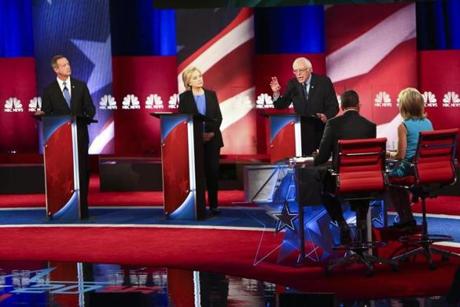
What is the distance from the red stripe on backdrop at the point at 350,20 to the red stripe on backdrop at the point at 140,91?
2025 millimetres

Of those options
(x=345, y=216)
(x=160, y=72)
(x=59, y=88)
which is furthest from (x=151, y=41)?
(x=345, y=216)

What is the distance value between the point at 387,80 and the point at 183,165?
148 inches

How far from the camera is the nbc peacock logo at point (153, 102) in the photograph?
1238 centimetres

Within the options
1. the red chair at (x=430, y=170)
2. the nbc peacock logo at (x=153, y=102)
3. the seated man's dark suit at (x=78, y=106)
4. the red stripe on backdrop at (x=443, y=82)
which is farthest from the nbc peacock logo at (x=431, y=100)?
the red chair at (x=430, y=170)

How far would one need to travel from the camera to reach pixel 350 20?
39.2 feet

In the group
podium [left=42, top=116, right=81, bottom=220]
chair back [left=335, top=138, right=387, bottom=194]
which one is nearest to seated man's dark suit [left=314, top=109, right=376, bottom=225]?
chair back [left=335, top=138, right=387, bottom=194]

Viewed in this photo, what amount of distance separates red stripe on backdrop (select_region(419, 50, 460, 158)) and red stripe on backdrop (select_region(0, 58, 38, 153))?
5.05m

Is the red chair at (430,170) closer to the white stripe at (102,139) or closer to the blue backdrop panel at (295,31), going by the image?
the blue backdrop panel at (295,31)

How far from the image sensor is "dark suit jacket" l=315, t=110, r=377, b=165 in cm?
635

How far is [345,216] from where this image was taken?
23.0 feet

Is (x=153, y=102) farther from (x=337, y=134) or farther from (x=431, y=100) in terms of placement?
(x=337, y=134)

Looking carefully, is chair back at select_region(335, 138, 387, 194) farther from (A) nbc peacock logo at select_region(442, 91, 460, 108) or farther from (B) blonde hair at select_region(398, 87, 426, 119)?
(A) nbc peacock logo at select_region(442, 91, 460, 108)

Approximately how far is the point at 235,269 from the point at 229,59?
590 centimetres

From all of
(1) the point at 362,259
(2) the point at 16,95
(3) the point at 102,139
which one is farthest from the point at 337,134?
(2) the point at 16,95
